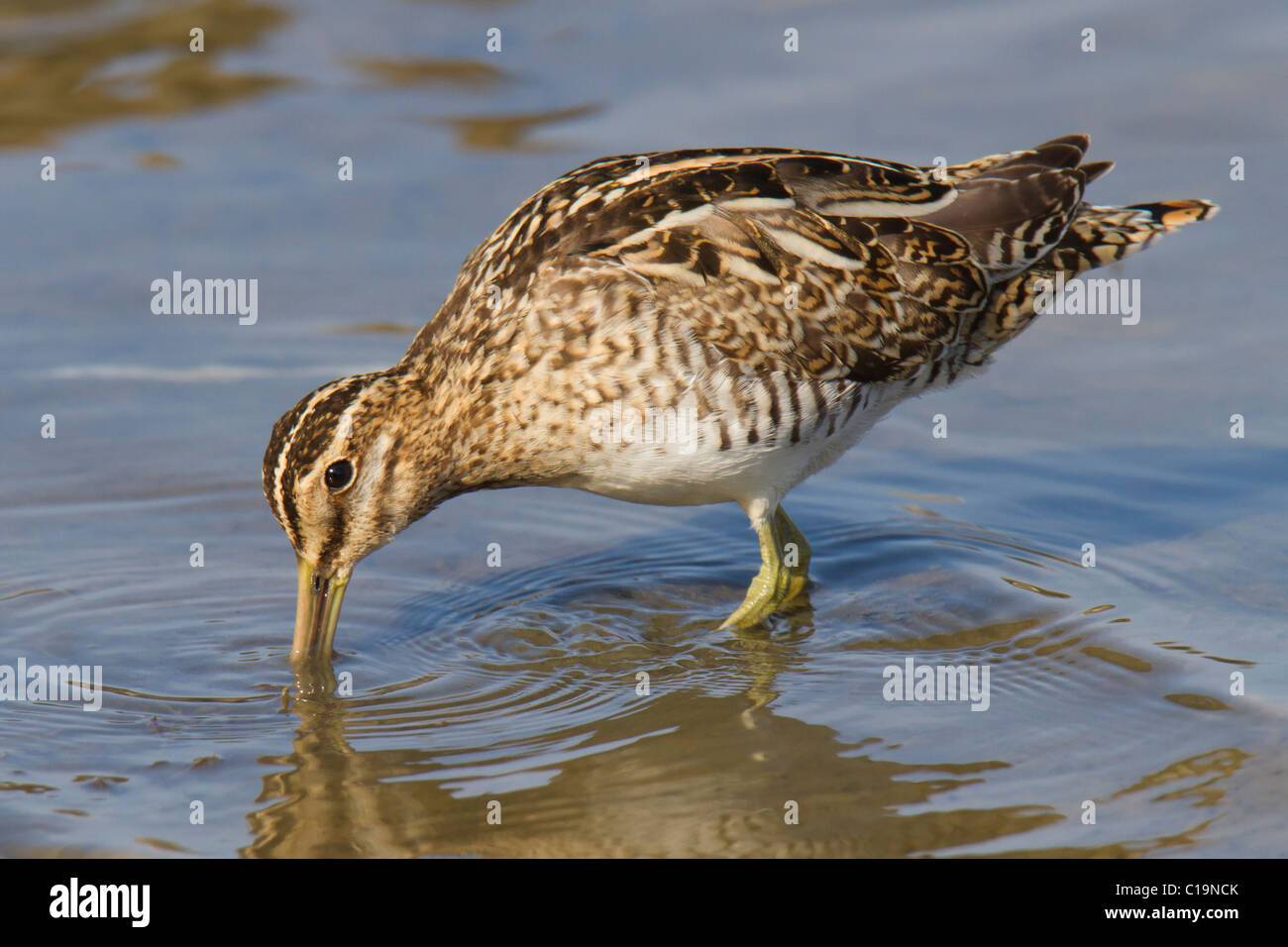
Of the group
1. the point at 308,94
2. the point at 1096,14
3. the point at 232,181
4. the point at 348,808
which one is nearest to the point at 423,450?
the point at 348,808

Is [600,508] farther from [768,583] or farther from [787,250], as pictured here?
[787,250]

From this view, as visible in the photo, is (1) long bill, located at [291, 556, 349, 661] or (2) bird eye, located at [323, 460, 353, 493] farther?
(1) long bill, located at [291, 556, 349, 661]

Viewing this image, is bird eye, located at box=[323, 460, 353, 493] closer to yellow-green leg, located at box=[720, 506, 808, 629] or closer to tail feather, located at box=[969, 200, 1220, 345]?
yellow-green leg, located at box=[720, 506, 808, 629]

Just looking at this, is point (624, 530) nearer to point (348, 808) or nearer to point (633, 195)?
point (633, 195)

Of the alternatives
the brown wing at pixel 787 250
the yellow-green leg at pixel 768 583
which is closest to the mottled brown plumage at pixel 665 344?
the brown wing at pixel 787 250

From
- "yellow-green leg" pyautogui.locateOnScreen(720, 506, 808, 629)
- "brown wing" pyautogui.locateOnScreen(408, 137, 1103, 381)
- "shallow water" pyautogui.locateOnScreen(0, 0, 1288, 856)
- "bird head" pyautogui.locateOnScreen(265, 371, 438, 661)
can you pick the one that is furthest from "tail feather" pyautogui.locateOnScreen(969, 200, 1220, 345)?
"bird head" pyautogui.locateOnScreen(265, 371, 438, 661)

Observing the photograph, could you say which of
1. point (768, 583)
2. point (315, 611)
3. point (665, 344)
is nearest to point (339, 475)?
point (315, 611)
